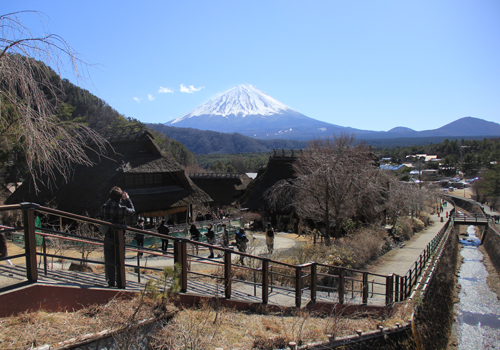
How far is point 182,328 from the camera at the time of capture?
3.84 metres

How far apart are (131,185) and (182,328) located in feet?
58.7

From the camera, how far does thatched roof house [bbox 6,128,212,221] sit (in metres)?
18.7

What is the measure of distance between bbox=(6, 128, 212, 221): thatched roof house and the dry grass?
14.6 m

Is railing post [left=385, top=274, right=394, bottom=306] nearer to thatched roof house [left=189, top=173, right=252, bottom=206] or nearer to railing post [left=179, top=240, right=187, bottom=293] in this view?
railing post [left=179, top=240, right=187, bottom=293]

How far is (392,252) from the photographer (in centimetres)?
1947

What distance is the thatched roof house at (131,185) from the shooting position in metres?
18.7

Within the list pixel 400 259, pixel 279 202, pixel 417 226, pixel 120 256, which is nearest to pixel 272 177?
pixel 279 202

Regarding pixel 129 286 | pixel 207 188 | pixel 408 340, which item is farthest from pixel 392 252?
pixel 207 188

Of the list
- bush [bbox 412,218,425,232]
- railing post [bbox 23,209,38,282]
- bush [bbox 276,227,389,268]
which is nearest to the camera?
railing post [bbox 23,209,38,282]

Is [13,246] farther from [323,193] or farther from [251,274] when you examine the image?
[323,193]

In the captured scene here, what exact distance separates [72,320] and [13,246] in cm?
1174

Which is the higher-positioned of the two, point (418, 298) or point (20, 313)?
point (20, 313)

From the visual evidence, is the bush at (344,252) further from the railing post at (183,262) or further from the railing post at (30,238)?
the railing post at (30,238)

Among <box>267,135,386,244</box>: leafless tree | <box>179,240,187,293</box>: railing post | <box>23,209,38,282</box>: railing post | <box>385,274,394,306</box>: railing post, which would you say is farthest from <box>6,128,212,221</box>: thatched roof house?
<box>23,209,38,282</box>: railing post
